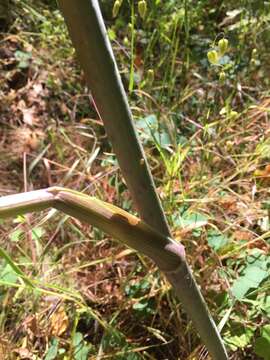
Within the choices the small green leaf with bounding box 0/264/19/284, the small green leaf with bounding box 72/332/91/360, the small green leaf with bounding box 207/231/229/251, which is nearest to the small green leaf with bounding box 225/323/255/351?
the small green leaf with bounding box 207/231/229/251

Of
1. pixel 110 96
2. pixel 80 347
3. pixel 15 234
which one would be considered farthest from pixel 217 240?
pixel 110 96

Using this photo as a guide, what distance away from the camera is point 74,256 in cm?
133

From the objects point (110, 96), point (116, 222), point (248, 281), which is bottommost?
point (248, 281)

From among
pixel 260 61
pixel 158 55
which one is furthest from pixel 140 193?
pixel 158 55

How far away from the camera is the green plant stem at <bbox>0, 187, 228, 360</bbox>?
617 mm

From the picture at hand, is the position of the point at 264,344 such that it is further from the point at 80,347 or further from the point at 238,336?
the point at 80,347

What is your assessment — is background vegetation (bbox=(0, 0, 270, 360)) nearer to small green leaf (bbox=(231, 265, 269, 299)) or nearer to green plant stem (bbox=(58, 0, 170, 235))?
small green leaf (bbox=(231, 265, 269, 299))

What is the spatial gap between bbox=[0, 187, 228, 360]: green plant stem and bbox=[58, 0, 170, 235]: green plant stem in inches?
0.9

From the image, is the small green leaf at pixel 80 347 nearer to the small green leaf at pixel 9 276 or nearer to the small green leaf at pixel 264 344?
the small green leaf at pixel 9 276

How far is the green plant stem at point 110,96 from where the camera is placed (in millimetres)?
523

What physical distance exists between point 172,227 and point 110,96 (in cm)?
63

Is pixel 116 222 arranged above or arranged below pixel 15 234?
above

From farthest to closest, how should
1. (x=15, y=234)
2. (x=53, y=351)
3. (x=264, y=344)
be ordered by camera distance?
(x=15, y=234), (x=53, y=351), (x=264, y=344)

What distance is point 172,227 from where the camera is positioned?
3.83 ft
